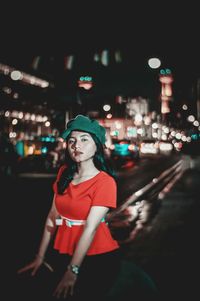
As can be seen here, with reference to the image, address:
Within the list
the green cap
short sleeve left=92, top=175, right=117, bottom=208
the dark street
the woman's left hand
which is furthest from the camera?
the dark street

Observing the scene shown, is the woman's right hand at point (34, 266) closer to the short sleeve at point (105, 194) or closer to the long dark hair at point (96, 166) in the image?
the long dark hair at point (96, 166)

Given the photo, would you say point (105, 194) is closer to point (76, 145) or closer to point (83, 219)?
point (83, 219)

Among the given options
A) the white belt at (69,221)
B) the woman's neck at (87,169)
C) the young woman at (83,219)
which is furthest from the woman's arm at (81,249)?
the woman's neck at (87,169)

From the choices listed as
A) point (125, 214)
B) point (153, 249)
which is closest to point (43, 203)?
point (125, 214)

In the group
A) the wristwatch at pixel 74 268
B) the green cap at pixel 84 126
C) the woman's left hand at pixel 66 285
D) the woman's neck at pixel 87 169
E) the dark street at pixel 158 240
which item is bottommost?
the dark street at pixel 158 240

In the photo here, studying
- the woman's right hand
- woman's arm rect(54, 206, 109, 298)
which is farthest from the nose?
the woman's right hand

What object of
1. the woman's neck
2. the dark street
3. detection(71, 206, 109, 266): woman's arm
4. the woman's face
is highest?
the woman's face

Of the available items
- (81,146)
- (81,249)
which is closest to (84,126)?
(81,146)

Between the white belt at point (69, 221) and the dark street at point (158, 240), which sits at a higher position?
the white belt at point (69, 221)

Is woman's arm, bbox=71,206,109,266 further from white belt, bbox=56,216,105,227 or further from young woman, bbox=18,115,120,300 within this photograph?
white belt, bbox=56,216,105,227

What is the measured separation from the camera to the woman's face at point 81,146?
9.93 ft

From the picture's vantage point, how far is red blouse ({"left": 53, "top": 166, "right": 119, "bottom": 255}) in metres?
2.86

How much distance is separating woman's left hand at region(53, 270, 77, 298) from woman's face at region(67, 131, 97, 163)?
753 millimetres

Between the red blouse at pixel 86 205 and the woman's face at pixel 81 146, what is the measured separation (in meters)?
0.16
